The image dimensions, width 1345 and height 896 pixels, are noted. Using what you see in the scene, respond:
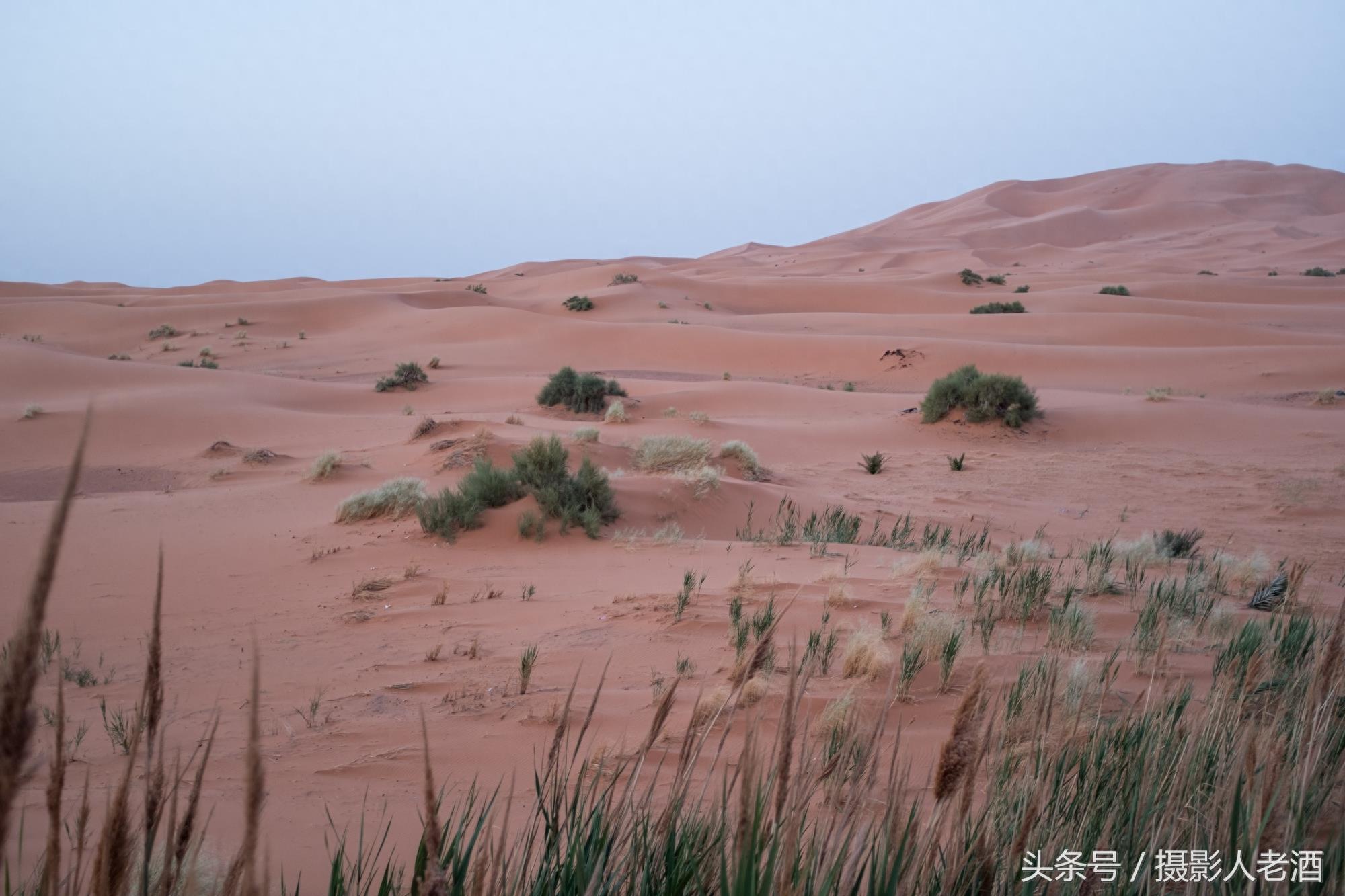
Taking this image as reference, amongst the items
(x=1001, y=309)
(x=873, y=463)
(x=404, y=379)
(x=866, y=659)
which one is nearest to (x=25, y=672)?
(x=866, y=659)

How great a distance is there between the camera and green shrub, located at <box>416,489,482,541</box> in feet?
31.2

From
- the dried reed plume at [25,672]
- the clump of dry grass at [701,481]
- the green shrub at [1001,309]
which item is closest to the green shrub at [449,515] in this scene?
the clump of dry grass at [701,481]

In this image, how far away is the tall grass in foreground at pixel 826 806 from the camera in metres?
1.13

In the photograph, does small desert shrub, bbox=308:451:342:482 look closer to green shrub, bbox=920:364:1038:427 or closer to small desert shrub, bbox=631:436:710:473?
small desert shrub, bbox=631:436:710:473

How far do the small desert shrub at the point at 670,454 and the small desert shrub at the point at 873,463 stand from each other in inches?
141

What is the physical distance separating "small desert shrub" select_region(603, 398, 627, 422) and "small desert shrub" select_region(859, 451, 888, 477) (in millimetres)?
5753

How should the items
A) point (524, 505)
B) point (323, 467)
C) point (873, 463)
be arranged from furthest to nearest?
point (873, 463) → point (323, 467) → point (524, 505)

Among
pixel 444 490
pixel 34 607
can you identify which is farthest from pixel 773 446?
pixel 34 607

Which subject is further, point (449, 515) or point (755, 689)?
point (449, 515)

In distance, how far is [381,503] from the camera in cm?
1063

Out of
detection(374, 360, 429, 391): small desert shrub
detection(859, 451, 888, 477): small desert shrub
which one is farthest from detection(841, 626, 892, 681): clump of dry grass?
detection(374, 360, 429, 391): small desert shrub

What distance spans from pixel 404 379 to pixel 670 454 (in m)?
14.9

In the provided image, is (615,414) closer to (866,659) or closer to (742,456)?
(742,456)

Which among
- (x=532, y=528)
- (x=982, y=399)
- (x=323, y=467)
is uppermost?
(x=982, y=399)
